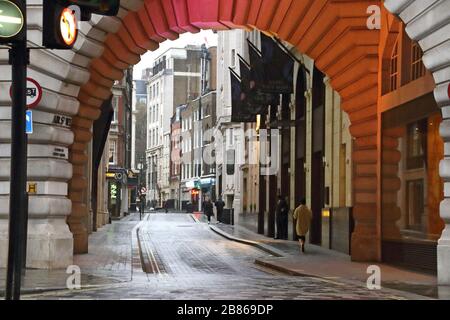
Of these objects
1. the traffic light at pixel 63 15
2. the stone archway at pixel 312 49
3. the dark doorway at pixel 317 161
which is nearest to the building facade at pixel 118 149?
the dark doorway at pixel 317 161

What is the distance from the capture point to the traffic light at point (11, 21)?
7840 mm

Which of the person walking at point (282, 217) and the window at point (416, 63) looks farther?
the person walking at point (282, 217)

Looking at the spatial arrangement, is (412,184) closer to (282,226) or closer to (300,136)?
(300,136)

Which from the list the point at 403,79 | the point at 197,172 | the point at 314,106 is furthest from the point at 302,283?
the point at 197,172

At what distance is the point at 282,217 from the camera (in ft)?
110

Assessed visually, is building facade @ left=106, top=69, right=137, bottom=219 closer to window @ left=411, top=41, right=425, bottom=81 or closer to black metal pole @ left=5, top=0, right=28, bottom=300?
window @ left=411, top=41, right=425, bottom=81

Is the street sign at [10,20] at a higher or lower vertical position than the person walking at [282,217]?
higher

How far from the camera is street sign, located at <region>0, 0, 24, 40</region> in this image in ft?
25.7

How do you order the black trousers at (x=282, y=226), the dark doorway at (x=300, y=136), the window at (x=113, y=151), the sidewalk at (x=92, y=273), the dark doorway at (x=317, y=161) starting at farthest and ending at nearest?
the window at (x=113, y=151) < the black trousers at (x=282, y=226) < the dark doorway at (x=300, y=136) < the dark doorway at (x=317, y=161) < the sidewalk at (x=92, y=273)

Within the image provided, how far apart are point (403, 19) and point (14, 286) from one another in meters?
10.3

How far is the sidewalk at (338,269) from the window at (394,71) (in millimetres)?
4678

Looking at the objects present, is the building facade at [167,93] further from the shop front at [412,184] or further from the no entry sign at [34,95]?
the no entry sign at [34,95]

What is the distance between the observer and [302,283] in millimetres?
15648
